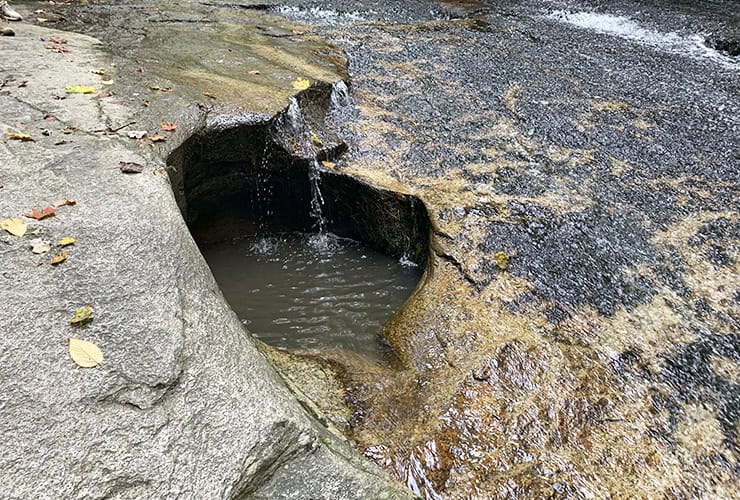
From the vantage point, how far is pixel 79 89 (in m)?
4.26

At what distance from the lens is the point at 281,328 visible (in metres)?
3.89

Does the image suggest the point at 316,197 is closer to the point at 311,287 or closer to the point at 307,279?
the point at 307,279

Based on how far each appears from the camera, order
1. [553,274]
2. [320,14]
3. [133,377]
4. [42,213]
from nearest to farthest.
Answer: [133,377] → [42,213] → [553,274] → [320,14]

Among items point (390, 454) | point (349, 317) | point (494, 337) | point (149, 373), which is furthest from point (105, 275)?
point (494, 337)

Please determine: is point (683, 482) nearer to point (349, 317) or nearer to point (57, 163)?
point (349, 317)

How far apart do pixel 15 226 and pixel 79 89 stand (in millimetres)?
2135

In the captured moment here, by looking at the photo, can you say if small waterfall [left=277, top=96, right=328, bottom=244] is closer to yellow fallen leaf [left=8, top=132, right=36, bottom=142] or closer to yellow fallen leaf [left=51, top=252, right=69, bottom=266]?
yellow fallen leaf [left=8, top=132, right=36, bottom=142]

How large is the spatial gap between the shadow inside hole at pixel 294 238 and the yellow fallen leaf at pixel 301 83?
2.92 feet

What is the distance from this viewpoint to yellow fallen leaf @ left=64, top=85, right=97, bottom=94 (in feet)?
13.8

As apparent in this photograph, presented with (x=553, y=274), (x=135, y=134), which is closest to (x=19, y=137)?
(x=135, y=134)

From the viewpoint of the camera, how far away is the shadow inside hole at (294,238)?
399cm

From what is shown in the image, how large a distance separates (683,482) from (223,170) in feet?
13.5

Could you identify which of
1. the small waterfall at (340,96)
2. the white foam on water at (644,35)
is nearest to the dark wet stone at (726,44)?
the white foam on water at (644,35)

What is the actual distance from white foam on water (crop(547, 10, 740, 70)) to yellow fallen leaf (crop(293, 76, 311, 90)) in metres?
5.50
